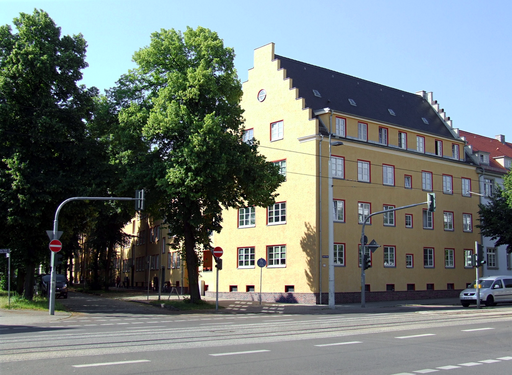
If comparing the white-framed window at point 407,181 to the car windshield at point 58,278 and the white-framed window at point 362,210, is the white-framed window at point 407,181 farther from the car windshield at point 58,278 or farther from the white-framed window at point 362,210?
the car windshield at point 58,278

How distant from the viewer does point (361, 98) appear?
41688 millimetres

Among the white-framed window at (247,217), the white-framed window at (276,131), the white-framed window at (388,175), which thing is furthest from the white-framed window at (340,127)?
the white-framed window at (247,217)

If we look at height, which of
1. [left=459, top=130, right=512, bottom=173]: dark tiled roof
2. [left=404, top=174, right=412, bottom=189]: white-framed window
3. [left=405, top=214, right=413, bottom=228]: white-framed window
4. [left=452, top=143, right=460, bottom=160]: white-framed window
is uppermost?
[left=459, top=130, right=512, bottom=173]: dark tiled roof

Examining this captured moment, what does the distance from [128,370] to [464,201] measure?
40388mm

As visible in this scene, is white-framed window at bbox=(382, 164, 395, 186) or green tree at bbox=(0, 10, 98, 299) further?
white-framed window at bbox=(382, 164, 395, 186)

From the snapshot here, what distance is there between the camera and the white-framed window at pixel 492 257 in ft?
151

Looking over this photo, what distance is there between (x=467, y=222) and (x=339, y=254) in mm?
15139

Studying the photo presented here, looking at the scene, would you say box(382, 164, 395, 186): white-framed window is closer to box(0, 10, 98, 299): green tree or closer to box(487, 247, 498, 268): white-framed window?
box(487, 247, 498, 268): white-framed window

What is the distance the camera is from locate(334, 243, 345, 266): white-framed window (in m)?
34.9

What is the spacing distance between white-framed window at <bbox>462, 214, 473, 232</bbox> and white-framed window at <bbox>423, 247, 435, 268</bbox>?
4930mm

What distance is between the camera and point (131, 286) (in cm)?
6750


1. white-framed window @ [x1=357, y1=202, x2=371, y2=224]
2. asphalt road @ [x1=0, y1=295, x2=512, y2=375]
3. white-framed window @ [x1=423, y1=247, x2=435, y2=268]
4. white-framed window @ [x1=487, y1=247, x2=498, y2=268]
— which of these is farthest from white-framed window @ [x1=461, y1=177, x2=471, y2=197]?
asphalt road @ [x1=0, y1=295, x2=512, y2=375]

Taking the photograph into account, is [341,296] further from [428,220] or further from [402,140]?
[402,140]

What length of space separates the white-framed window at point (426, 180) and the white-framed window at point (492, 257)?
9.35 meters
